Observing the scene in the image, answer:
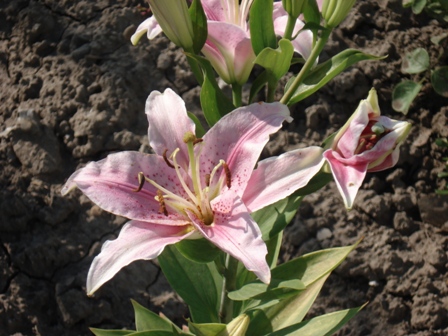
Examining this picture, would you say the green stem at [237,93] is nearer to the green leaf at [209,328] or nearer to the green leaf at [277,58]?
the green leaf at [277,58]

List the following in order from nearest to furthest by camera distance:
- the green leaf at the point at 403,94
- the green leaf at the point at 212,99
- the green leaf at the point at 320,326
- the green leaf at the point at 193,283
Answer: the green leaf at the point at 212,99 < the green leaf at the point at 320,326 < the green leaf at the point at 193,283 < the green leaf at the point at 403,94

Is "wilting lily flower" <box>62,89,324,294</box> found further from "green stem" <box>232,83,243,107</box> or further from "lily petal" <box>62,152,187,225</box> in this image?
"green stem" <box>232,83,243,107</box>

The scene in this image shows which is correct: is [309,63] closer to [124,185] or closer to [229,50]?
[229,50]

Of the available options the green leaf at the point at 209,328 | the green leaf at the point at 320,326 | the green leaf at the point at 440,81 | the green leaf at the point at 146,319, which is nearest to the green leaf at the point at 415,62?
the green leaf at the point at 440,81

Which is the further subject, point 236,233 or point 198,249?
point 198,249

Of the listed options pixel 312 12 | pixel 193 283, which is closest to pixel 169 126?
pixel 312 12

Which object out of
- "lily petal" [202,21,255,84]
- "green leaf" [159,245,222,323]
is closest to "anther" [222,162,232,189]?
"lily petal" [202,21,255,84]

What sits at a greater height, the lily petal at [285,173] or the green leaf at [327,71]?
the green leaf at [327,71]
